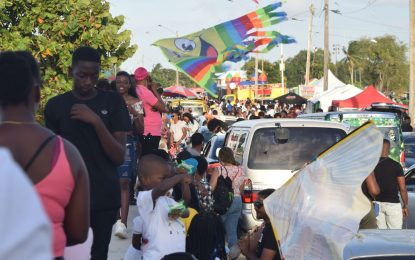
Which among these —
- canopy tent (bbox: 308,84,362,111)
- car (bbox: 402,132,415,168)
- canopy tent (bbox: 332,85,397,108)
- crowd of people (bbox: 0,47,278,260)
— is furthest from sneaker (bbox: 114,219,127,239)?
canopy tent (bbox: 308,84,362,111)

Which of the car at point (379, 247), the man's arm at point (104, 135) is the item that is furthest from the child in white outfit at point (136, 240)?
the car at point (379, 247)

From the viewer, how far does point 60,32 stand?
1633cm

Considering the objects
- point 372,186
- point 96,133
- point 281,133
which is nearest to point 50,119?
point 96,133

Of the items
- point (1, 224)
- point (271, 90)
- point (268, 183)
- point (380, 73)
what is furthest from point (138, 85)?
point (380, 73)

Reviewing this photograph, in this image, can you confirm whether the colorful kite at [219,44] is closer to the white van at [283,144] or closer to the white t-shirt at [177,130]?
the white t-shirt at [177,130]

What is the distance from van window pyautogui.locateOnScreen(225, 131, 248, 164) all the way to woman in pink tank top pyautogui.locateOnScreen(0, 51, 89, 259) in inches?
333

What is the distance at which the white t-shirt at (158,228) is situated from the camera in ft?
19.8

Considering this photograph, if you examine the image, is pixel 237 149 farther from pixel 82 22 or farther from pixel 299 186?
pixel 299 186

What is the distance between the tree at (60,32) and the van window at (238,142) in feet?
12.7

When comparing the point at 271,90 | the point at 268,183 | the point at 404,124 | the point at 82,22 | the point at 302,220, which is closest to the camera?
the point at 302,220

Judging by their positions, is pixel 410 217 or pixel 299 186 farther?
pixel 410 217

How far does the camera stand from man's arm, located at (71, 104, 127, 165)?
4.62 meters

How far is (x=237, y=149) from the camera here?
489 inches

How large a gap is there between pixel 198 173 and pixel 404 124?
71.1ft
